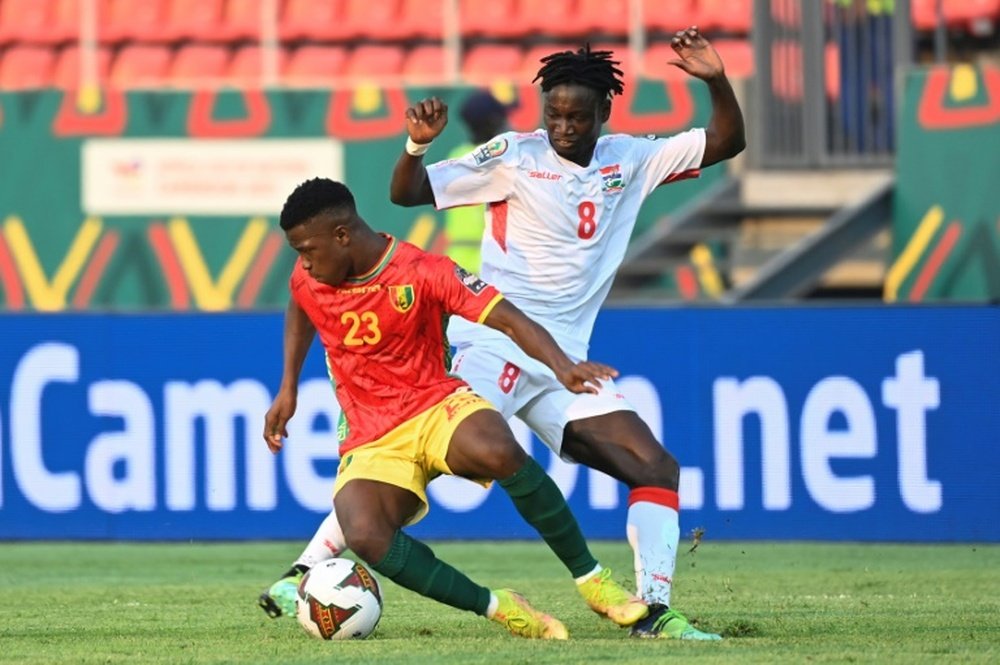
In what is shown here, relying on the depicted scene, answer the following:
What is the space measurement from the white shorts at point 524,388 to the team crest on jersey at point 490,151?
66 centimetres

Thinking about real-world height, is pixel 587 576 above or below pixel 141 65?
below

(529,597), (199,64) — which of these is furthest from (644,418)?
(199,64)

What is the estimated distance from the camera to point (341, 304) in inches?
264

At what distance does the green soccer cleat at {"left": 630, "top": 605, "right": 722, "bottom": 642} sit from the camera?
6488 mm

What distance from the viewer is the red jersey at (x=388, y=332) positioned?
21.8 ft

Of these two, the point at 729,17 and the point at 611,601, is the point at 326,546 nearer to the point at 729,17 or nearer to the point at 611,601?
the point at 611,601

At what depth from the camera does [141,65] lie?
17438 millimetres

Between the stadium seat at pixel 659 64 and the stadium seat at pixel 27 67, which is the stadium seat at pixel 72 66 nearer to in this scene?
the stadium seat at pixel 27 67

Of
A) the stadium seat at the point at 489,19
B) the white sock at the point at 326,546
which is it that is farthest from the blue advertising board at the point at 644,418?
the stadium seat at the point at 489,19

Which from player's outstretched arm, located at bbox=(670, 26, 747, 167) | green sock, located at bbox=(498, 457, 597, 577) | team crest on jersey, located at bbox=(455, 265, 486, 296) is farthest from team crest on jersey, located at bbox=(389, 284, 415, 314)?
player's outstretched arm, located at bbox=(670, 26, 747, 167)

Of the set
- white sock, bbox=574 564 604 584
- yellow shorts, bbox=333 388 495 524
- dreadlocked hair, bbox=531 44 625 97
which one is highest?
dreadlocked hair, bbox=531 44 625 97

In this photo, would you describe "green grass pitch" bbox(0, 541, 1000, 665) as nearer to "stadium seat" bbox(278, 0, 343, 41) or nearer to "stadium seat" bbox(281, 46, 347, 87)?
"stadium seat" bbox(281, 46, 347, 87)

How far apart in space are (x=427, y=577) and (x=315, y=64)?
1117 centimetres

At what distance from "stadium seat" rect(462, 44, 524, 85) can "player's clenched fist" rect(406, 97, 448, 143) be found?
9.77m
